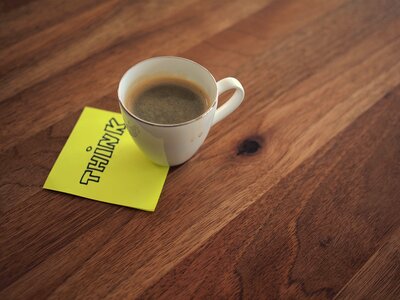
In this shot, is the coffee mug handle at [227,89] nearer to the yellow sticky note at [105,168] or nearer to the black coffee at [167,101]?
the black coffee at [167,101]

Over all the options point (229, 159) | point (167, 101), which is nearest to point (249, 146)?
point (229, 159)

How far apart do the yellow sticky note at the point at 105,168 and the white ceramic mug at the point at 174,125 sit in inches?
1.5

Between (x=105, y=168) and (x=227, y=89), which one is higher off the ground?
(x=227, y=89)

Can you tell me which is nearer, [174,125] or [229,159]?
[174,125]

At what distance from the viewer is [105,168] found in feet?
2.01

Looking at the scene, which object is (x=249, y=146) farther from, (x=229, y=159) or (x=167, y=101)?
(x=167, y=101)

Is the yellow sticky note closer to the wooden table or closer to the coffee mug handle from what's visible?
the wooden table

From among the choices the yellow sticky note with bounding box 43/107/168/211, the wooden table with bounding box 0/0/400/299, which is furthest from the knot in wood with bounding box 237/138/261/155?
the yellow sticky note with bounding box 43/107/168/211

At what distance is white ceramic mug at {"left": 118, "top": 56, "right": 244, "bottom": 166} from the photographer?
53 cm

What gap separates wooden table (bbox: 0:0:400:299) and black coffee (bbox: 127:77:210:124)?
3.0 inches

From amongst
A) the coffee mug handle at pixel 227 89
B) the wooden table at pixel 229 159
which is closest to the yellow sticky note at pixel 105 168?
the wooden table at pixel 229 159

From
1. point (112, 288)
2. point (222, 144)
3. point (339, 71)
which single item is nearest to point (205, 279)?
point (112, 288)

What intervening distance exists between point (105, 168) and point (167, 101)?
0.46ft

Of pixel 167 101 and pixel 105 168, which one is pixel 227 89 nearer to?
pixel 167 101
